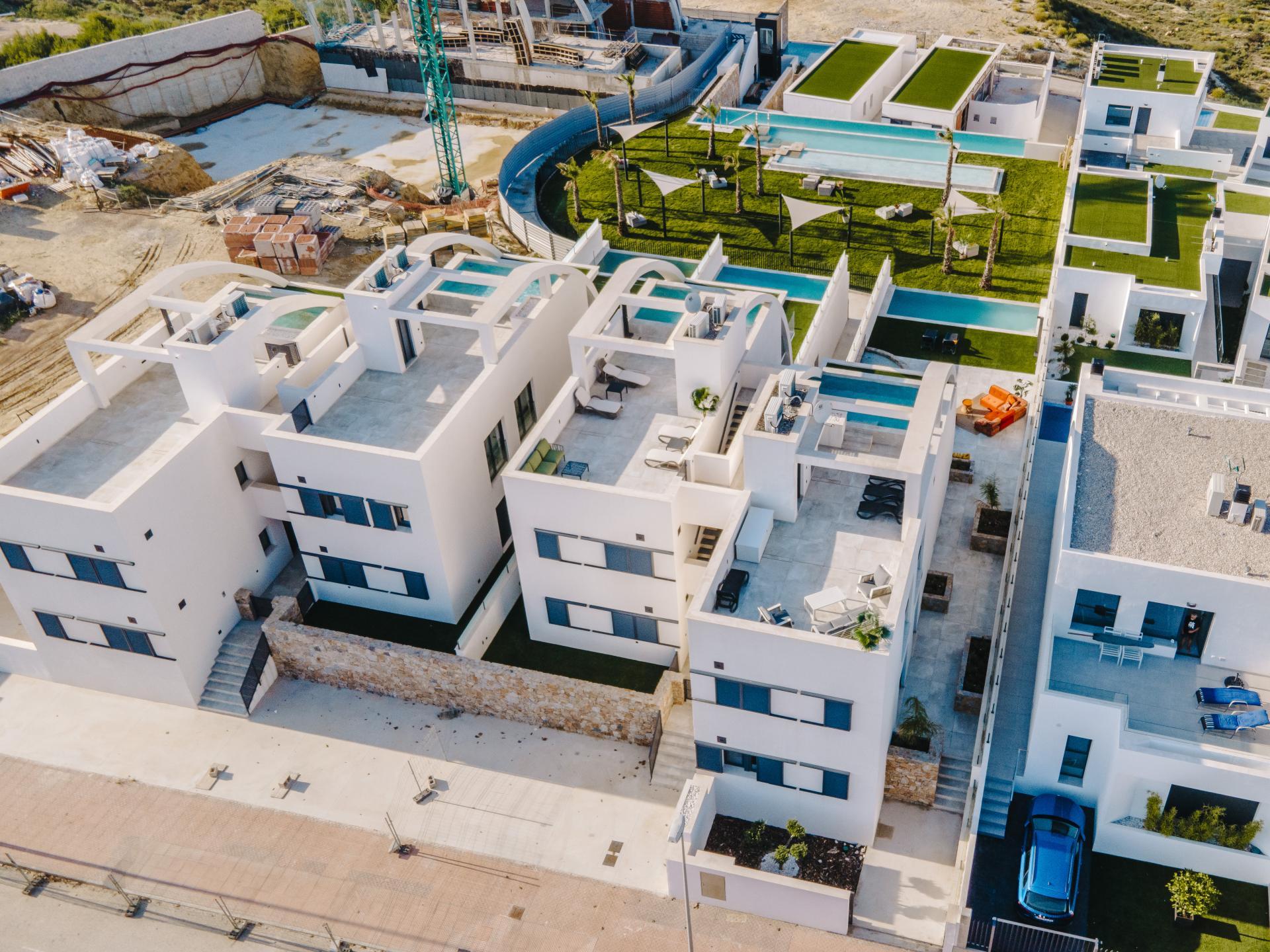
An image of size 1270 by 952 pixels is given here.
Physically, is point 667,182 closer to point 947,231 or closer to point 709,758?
point 947,231

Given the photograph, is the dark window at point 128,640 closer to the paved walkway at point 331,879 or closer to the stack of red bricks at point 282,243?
the paved walkway at point 331,879

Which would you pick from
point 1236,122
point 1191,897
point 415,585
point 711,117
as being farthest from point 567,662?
point 1236,122

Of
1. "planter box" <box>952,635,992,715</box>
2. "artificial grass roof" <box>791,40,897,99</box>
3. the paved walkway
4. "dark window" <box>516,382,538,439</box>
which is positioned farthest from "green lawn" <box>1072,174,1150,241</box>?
the paved walkway

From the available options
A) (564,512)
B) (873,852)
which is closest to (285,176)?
(564,512)

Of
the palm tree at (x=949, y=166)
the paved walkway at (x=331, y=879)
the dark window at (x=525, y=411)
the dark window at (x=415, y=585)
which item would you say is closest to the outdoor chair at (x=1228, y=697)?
the paved walkway at (x=331, y=879)

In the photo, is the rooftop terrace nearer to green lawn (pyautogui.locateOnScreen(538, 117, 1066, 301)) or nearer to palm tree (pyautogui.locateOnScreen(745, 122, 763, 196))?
green lawn (pyautogui.locateOnScreen(538, 117, 1066, 301))

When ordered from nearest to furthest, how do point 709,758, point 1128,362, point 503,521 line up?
1. point 709,758
2. point 503,521
3. point 1128,362

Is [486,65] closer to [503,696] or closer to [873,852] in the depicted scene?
[503,696]
